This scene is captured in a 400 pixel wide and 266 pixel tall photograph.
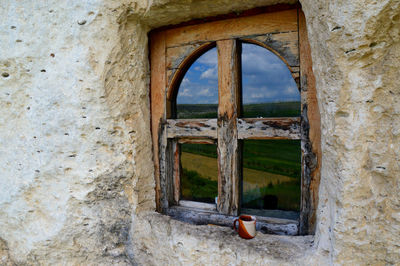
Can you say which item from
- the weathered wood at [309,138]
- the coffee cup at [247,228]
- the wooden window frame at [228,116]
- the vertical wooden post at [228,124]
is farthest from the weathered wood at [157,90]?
the weathered wood at [309,138]

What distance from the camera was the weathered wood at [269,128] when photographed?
4.59 ft

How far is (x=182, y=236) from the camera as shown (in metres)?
1.47

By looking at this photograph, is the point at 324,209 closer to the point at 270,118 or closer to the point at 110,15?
the point at 270,118

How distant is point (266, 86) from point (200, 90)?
0.45 meters

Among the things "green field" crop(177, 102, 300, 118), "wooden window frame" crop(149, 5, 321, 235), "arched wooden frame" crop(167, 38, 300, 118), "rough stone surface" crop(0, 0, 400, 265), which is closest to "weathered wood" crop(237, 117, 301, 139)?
"wooden window frame" crop(149, 5, 321, 235)

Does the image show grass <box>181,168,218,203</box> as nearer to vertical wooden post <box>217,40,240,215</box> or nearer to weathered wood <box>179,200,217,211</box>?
weathered wood <box>179,200,217,211</box>

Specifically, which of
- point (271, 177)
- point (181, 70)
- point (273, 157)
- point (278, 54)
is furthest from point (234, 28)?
point (271, 177)

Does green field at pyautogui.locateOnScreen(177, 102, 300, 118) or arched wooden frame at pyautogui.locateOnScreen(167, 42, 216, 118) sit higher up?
arched wooden frame at pyautogui.locateOnScreen(167, 42, 216, 118)

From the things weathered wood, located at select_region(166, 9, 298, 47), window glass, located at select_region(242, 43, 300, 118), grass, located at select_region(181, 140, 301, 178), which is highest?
weathered wood, located at select_region(166, 9, 298, 47)

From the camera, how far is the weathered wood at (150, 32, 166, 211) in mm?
1742

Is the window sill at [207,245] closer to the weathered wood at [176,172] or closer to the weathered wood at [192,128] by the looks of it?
the weathered wood at [176,172]

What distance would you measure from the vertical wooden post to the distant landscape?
0.16 meters

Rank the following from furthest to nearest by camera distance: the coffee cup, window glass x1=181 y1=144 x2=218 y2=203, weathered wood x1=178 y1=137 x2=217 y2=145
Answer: window glass x1=181 y1=144 x2=218 y2=203, weathered wood x1=178 y1=137 x2=217 y2=145, the coffee cup

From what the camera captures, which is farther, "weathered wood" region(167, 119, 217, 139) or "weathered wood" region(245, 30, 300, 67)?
"weathered wood" region(167, 119, 217, 139)
